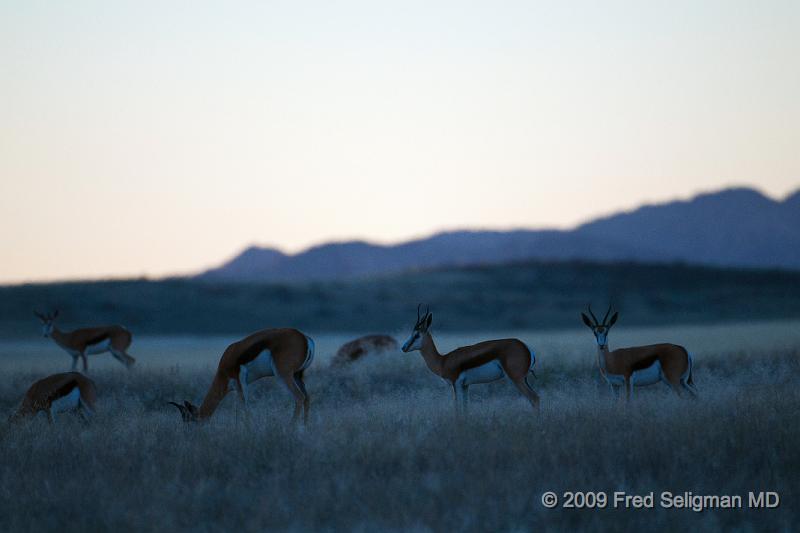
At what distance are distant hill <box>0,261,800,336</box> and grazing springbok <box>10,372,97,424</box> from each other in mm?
39991

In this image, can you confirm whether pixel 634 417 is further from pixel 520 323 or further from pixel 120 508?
pixel 520 323

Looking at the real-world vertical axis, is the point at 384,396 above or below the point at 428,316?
below

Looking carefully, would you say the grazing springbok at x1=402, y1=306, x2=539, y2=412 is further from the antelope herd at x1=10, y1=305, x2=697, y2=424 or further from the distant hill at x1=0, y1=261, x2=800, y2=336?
the distant hill at x1=0, y1=261, x2=800, y2=336

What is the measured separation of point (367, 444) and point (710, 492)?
4.01m

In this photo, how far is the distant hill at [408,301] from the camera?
63750 millimetres

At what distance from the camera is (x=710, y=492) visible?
966 centimetres

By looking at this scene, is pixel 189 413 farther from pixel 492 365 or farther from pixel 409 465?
pixel 409 465

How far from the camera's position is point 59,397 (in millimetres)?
14891

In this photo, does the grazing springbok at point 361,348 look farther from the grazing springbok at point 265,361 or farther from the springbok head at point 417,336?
the grazing springbok at point 265,361

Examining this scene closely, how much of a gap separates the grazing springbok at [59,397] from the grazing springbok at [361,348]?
859 centimetres

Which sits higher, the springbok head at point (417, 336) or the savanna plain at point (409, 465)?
the springbok head at point (417, 336)

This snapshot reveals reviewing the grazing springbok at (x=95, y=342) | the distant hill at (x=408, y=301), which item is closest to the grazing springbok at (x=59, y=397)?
the grazing springbok at (x=95, y=342)

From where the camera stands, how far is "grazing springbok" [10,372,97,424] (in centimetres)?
1483

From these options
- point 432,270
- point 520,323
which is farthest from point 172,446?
point 432,270
